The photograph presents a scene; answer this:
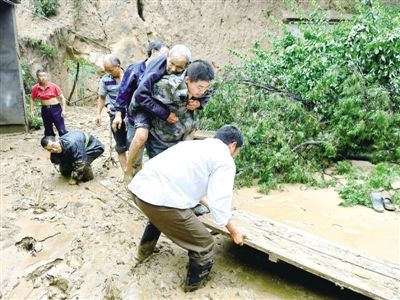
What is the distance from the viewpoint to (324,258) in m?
2.86

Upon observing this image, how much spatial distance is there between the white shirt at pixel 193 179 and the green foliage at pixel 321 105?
2334 millimetres

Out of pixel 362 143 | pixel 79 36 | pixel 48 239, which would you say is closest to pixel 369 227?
pixel 362 143

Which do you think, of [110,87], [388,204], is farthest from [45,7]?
[388,204]

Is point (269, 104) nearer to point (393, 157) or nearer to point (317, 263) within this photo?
point (393, 157)

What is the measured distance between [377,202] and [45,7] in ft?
30.8

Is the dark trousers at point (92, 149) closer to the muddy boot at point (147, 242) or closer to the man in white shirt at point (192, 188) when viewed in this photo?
the muddy boot at point (147, 242)

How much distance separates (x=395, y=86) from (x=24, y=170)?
5195mm

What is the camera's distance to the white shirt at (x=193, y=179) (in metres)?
2.55

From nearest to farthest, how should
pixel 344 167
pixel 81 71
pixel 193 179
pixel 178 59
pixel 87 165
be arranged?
pixel 193 179, pixel 178 59, pixel 87 165, pixel 344 167, pixel 81 71

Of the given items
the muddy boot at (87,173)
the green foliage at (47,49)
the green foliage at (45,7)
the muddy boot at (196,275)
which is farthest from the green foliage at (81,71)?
the muddy boot at (196,275)

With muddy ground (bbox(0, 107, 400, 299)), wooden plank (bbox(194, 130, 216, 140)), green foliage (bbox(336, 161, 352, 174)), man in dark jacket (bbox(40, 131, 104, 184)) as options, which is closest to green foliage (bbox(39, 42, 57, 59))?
muddy ground (bbox(0, 107, 400, 299))

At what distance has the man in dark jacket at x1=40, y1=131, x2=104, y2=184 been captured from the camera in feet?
A: 15.1

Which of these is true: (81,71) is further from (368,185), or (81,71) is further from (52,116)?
(368,185)

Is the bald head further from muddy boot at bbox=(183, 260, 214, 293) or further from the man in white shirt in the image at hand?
muddy boot at bbox=(183, 260, 214, 293)
